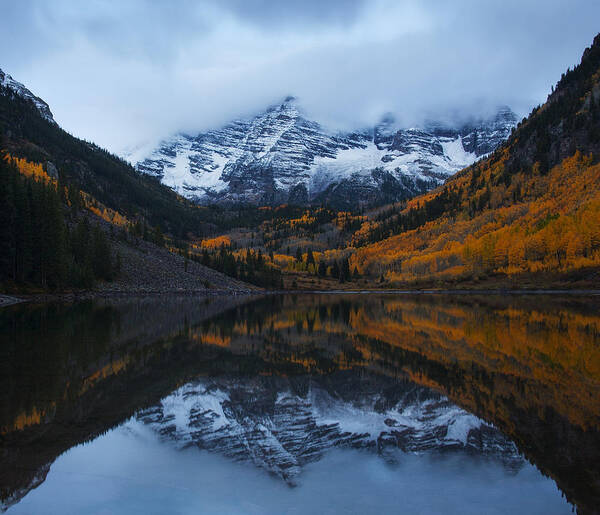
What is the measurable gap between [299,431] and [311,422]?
2.66 ft

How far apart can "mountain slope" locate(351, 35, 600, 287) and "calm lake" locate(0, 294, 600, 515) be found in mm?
90748

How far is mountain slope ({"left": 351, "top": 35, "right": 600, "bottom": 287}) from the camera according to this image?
102062 millimetres

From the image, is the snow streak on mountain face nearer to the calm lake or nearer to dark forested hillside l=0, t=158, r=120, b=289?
the calm lake

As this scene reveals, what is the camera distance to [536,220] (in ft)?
424

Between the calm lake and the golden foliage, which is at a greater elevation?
the golden foliage

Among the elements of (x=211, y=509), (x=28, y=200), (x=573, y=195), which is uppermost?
(x=573, y=195)

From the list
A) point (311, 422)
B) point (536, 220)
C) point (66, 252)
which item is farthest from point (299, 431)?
point (536, 220)

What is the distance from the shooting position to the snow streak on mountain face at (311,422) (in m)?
9.62

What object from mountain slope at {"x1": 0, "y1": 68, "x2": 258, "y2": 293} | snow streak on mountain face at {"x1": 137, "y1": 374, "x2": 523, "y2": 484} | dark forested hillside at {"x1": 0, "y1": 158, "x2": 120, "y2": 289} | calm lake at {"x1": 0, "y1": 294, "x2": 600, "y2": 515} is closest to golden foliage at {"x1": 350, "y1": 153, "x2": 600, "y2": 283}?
mountain slope at {"x1": 0, "y1": 68, "x2": 258, "y2": 293}

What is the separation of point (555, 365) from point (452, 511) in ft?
45.1

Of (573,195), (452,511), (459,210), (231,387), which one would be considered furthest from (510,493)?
(459,210)

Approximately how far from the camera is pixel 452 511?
6.92m

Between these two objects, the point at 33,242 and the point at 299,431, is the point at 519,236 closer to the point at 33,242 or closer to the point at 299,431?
the point at 33,242

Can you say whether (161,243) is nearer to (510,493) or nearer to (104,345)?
(104,345)
